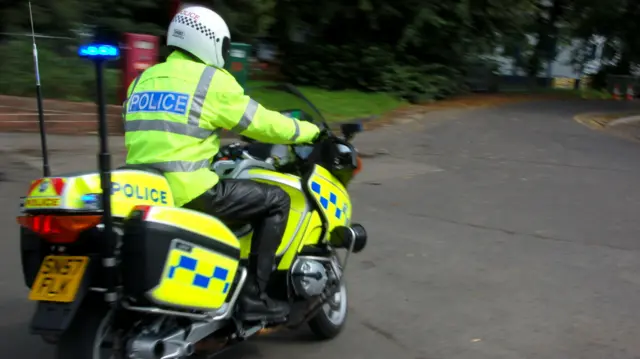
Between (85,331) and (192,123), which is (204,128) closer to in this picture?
(192,123)

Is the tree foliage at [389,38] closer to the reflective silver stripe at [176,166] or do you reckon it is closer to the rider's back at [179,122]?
the rider's back at [179,122]

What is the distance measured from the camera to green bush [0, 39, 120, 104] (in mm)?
12062

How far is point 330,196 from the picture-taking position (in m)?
4.56

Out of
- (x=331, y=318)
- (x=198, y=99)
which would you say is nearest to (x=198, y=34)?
(x=198, y=99)

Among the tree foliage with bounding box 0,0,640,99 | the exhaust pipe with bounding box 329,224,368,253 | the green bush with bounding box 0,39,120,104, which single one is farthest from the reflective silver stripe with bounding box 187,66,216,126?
the tree foliage with bounding box 0,0,640,99

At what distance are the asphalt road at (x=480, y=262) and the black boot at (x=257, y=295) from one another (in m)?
0.58

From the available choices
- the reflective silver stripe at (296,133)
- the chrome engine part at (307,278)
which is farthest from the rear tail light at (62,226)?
the chrome engine part at (307,278)

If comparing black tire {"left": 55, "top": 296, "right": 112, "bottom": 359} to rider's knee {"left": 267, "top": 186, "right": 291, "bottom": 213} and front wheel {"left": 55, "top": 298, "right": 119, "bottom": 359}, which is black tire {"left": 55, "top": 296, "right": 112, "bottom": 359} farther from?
rider's knee {"left": 267, "top": 186, "right": 291, "bottom": 213}

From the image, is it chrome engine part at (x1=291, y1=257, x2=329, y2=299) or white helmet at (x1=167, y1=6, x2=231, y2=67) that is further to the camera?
chrome engine part at (x1=291, y1=257, x2=329, y2=299)

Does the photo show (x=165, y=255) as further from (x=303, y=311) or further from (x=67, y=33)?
(x=67, y=33)

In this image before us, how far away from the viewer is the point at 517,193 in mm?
9758

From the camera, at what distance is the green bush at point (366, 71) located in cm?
1948

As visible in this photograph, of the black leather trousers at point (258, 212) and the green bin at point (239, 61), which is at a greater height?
the black leather trousers at point (258, 212)

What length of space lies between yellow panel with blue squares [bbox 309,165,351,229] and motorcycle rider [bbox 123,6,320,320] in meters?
0.35
